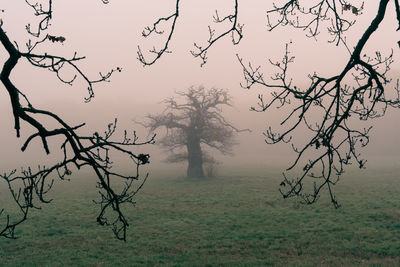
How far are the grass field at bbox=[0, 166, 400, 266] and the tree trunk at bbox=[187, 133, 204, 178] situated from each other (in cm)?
Result: 1171

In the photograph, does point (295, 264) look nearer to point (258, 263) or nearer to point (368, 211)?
point (258, 263)

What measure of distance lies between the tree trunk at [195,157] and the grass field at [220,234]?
11.7m

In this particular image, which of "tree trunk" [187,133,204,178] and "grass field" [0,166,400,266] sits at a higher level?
"tree trunk" [187,133,204,178]

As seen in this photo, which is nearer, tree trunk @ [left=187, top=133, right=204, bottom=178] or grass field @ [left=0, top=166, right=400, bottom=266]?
grass field @ [left=0, top=166, right=400, bottom=266]

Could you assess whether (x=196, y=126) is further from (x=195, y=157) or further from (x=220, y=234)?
(x=220, y=234)

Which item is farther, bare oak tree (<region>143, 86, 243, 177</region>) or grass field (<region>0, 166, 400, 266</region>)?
bare oak tree (<region>143, 86, 243, 177</region>)

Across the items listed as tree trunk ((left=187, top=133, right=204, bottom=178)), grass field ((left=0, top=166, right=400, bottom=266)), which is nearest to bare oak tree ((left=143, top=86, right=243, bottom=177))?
tree trunk ((left=187, top=133, right=204, bottom=178))

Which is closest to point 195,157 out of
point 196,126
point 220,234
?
point 196,126

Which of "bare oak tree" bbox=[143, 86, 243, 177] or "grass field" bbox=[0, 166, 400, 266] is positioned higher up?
"bare oak tree" bbox=[143, 86, 243, 177]

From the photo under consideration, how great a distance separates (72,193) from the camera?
29250 millimetres

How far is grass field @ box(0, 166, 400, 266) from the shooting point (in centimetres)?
1252

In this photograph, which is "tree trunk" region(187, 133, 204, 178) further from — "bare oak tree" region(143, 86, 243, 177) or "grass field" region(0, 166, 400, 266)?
"grass field" region(0, 166, 400, 266)

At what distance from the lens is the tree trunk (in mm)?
37562

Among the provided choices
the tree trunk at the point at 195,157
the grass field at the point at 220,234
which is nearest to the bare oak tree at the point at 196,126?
the tree trunk at the point at 195,157
